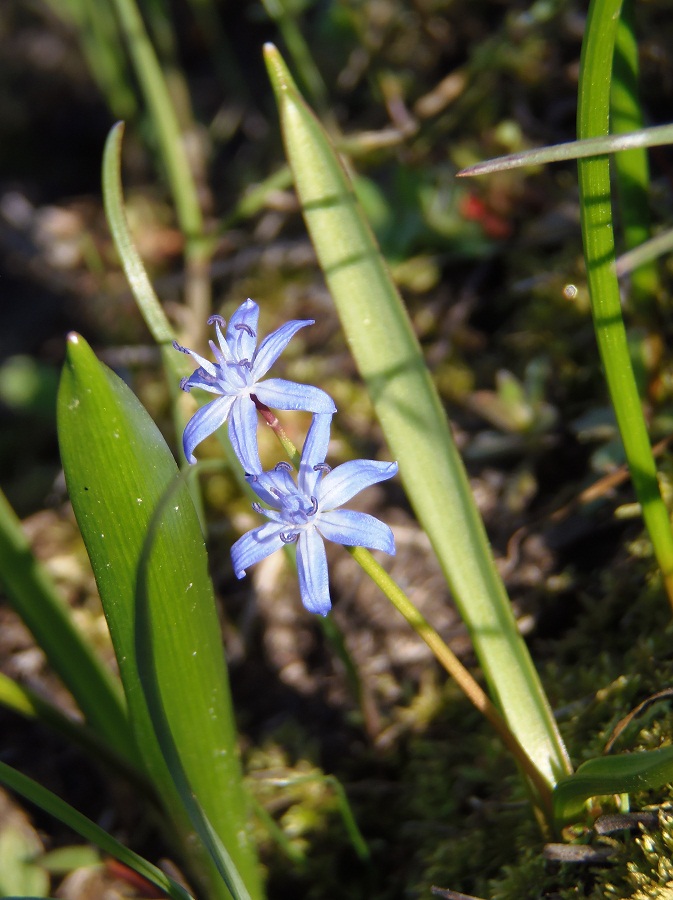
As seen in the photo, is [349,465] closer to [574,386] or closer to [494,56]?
[574,386]

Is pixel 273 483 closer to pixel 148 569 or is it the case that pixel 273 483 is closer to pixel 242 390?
pixel 242 390

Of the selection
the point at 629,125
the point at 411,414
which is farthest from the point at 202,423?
the point at 629,125

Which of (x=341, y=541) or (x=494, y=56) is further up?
(x=494, y=56)

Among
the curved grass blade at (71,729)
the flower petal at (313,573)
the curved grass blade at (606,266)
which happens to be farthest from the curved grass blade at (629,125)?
the curved grass blade at (71,729)

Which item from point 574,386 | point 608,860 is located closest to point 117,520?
point 608,860

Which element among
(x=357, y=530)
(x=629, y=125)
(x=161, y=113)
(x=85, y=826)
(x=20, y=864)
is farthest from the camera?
(x=161, y=113)
